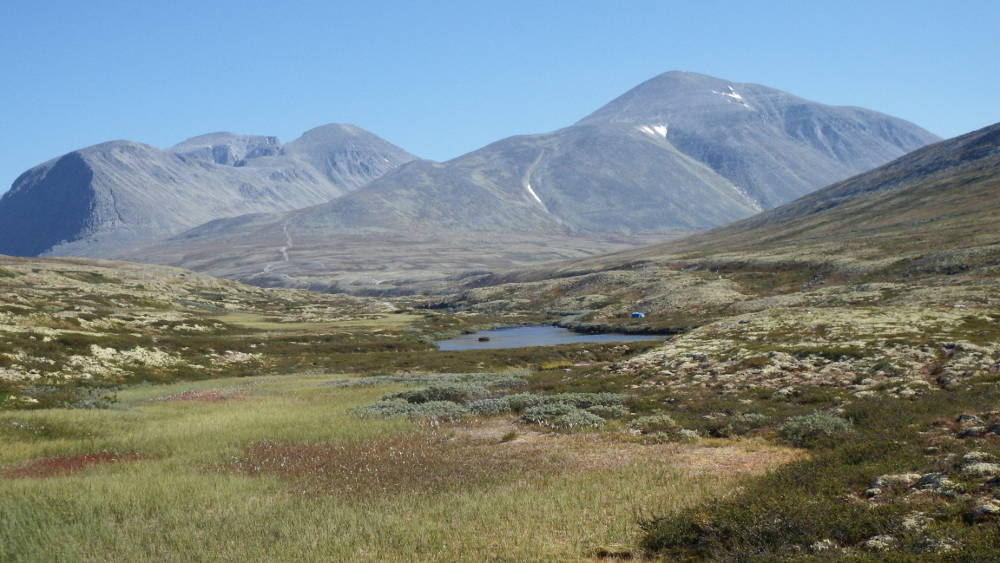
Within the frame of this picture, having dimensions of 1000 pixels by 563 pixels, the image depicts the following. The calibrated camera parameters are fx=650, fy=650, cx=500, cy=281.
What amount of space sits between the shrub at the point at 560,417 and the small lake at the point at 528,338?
5398 cm

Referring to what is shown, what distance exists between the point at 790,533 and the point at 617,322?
101 metres

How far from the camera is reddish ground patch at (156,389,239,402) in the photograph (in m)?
39.7

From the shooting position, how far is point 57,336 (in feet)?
177

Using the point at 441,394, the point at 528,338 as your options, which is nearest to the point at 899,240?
the point at 528,338

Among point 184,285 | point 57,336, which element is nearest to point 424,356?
point 57,336

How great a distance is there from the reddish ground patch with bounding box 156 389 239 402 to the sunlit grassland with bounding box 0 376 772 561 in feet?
52.7

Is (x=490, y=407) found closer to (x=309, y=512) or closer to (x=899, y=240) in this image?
(x=309, y=512)

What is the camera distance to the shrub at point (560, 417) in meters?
26.4

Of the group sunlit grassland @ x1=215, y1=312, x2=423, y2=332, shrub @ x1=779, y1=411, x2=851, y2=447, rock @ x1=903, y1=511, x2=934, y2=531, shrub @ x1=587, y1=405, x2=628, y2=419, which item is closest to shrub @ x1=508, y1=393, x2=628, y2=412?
shrub @ x1=587, y1=405, x2=628, y2=419

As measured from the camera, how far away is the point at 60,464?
21531 millimetres

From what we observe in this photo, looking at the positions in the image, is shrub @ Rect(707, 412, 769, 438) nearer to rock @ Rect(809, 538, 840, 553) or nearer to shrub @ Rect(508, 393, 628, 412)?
shrub @ Rect(508, 393, 628, 412)

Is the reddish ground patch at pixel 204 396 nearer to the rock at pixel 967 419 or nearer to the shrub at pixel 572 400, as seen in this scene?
the shrub at pixel 572 400

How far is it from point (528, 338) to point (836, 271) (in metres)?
56.5

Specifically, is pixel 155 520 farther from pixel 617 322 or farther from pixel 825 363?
pixel 617 322
